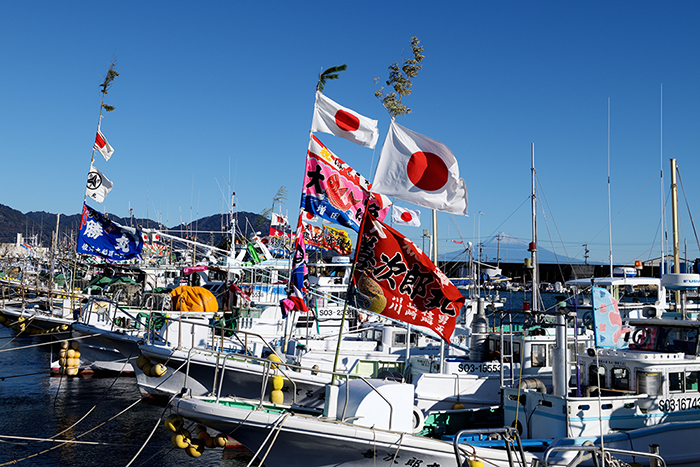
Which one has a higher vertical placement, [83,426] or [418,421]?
[418,421]

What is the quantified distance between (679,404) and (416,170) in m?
9.66

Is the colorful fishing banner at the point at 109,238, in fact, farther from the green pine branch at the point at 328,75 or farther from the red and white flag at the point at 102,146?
the green pine branch at the point at 328,75

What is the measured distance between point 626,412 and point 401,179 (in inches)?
337

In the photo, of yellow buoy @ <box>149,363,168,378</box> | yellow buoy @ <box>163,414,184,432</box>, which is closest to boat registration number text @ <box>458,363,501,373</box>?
yellow buoy @ <box>149,363,168,378</box>

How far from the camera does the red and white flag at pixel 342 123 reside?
12.6 metres

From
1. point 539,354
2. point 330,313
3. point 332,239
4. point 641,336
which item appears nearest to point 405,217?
point 539,354

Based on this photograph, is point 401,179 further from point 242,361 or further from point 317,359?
point 317,359

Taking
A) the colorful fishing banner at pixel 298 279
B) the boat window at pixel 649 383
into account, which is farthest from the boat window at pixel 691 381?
the colorful fishing banner at pixel 298 279

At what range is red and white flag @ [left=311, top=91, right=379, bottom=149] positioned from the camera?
12609 mm

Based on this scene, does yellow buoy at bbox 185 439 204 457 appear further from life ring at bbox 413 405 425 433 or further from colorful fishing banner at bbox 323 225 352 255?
colorful fishing banner at bbox 323 225 352 255

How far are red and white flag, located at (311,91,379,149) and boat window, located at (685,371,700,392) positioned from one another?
32.2 feet

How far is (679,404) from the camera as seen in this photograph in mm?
14312

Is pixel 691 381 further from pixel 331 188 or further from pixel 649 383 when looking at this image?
pixel 331 188

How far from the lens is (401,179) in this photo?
10117 mm
